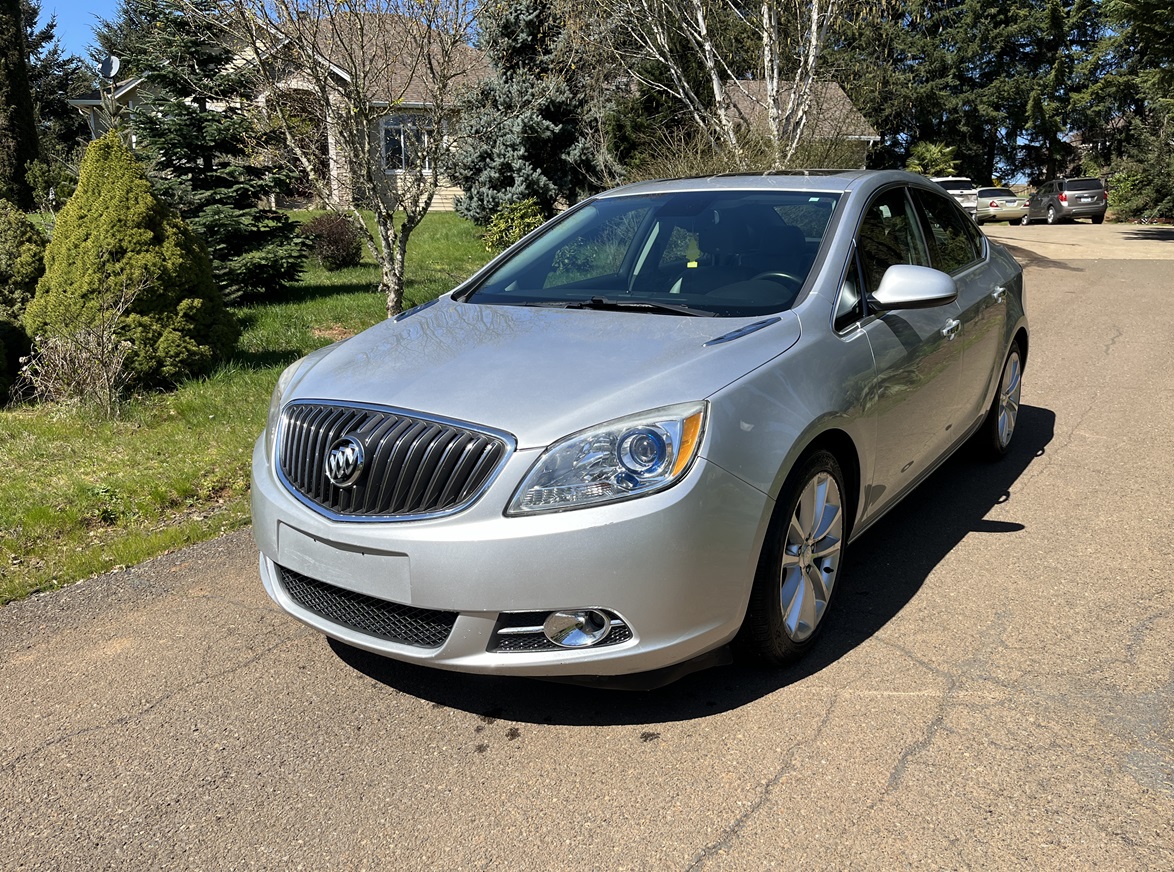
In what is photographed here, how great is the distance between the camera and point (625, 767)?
116 inches

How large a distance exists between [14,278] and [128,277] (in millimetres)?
1251

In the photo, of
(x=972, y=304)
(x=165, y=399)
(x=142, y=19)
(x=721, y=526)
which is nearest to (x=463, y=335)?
(x=721, y=526)

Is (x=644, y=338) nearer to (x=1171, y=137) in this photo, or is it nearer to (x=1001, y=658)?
(x=1001, y=658)

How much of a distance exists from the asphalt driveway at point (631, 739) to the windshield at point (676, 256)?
1.36 meters

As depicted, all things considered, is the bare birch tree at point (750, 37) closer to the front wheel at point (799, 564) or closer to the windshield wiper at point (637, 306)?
the windshield wiper at point (637, 306)

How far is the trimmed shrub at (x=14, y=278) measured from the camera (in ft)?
25.6

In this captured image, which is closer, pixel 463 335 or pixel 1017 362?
pixel 463 335

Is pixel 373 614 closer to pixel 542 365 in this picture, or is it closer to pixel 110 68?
Result: pixel 542 365

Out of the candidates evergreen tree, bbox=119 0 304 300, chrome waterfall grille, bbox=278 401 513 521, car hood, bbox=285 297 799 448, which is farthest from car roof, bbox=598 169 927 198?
evergreen tree, bbox=119 0 304 300

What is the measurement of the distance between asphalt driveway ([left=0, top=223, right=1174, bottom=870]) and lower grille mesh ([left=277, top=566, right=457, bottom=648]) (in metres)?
0.35

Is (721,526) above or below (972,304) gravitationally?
below

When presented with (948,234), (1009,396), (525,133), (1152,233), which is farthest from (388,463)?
(1152,233)

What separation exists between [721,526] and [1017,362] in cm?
391

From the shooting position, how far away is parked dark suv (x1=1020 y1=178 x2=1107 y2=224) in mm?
35000
